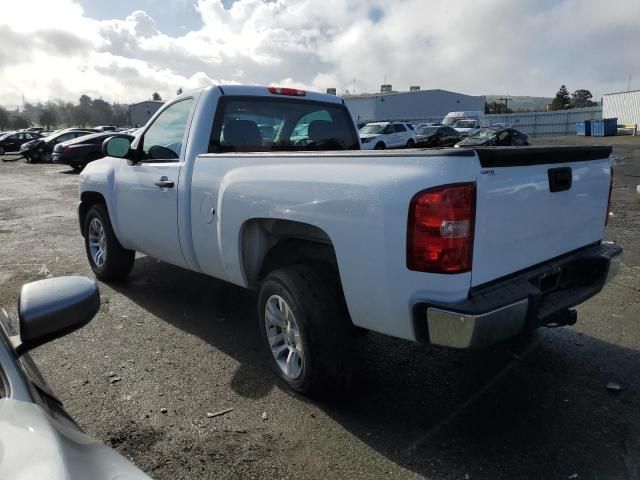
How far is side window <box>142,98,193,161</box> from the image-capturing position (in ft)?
14.4

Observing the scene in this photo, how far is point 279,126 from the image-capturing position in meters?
4.62

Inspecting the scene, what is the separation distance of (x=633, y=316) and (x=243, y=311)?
347 centimetres

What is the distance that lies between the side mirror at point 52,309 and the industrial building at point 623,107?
61.0 m

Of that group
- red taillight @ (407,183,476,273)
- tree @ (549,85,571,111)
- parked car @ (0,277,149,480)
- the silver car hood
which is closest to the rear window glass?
red taillight @ (407,183,476,273)

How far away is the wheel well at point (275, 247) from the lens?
3.35 metres

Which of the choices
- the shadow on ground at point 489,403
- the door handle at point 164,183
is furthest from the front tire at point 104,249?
the door handle at point 164,183

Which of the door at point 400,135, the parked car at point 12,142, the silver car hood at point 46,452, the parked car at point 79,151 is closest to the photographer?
the silver car hood at point 46,452

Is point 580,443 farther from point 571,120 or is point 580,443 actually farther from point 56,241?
point 571,120

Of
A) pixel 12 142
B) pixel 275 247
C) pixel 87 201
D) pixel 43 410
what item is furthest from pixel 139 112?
pixel 43 410

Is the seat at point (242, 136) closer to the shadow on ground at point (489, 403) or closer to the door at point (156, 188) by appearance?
the door at point (156, 188)

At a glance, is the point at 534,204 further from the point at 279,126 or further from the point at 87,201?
the point at 87,201

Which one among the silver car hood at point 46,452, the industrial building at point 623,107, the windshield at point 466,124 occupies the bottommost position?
the silver car hood at point 46,452

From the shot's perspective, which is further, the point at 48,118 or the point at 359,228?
the point at 48,118

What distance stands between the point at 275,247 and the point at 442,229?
1.48 metres
